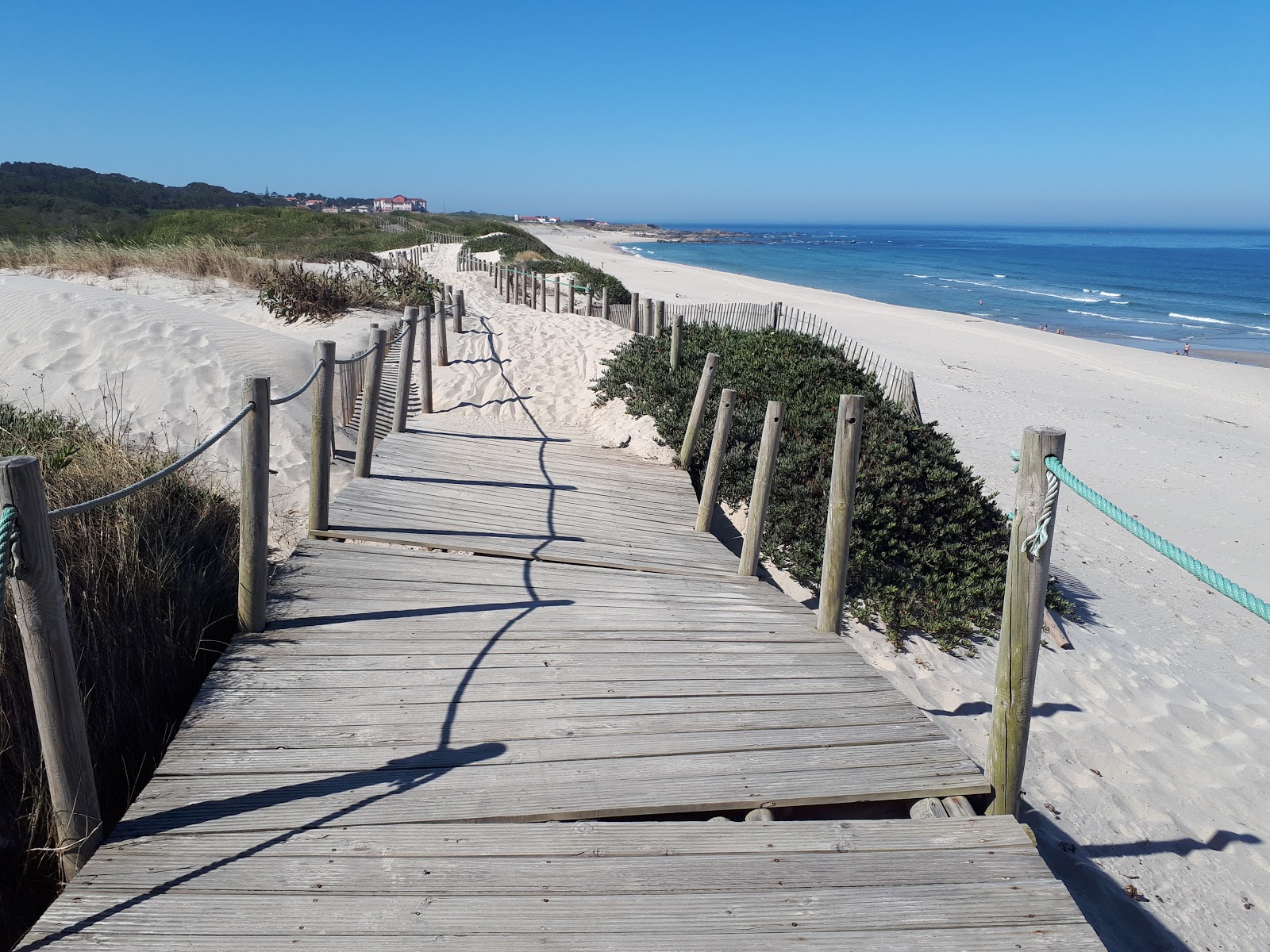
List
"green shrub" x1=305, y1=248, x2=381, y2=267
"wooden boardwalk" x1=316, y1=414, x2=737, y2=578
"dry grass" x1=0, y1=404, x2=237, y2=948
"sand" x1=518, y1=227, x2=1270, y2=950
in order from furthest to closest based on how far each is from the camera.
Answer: "green shrub" x1=305, y1=248, x2=381, y2=267 < "wooden boardwalk" x1=316, y1=414, x2=737, y2=578 < "sand" x1=518, y1=227, x2=1270, y2=950 < "dry grass" x1=0, y1=404, x2=237, y2=948

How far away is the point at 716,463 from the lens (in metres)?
6.03

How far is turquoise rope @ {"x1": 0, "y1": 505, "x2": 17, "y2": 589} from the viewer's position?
6.80 feet

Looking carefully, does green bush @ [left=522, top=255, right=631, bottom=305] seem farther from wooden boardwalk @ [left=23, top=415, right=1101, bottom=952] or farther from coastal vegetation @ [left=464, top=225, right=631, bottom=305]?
wooden boardwalk @ [left=23, top=415, right=1101, bottom=952]

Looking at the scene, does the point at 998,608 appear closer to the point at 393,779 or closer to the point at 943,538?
the point at 943,538

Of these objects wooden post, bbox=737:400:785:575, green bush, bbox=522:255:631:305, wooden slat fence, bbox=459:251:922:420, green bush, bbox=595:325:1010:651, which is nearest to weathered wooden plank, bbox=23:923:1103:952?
wooden post, bbox=737:400:785:575

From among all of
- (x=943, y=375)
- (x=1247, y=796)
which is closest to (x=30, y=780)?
(x=1247, y=796)

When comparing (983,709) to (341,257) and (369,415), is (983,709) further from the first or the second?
(341,257)

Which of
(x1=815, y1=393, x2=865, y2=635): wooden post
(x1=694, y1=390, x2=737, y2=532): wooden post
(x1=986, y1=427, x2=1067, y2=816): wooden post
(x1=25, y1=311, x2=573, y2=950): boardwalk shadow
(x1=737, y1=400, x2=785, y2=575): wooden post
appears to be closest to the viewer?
(x1=25, y1=311, x2=573, y2=950): boardwalk shadow

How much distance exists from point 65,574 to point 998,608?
599 centimetres

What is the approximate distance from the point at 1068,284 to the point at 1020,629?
2405 inches

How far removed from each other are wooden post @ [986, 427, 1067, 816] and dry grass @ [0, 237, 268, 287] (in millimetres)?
16130

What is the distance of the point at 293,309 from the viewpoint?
14.1 meters

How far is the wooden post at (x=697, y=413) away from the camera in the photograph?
7367 millimetres

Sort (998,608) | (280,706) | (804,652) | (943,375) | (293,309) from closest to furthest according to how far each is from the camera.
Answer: (280,706)
(804,652)
(998,608)
(293,309)
(943,375)
